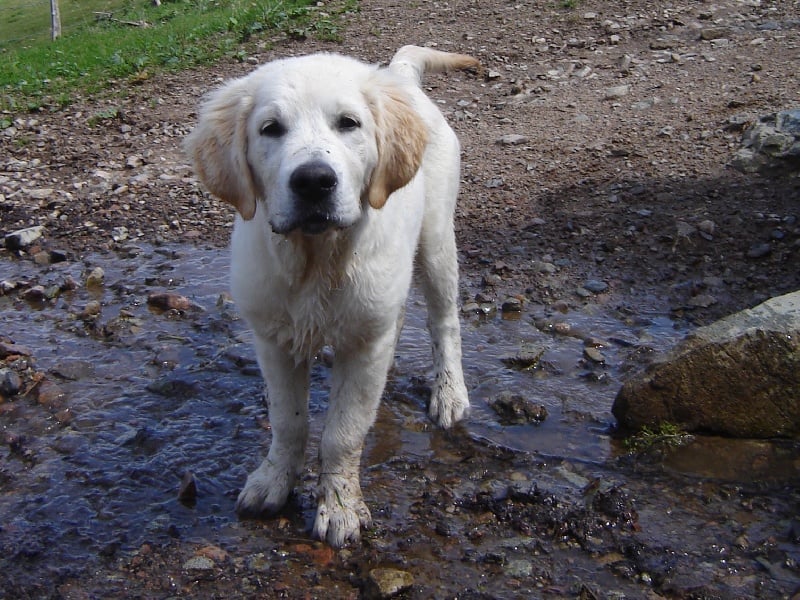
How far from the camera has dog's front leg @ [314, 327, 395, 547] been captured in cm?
351

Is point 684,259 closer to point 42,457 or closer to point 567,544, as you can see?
point 567,544

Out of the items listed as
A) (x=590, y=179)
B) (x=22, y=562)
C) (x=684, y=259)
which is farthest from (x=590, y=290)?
(x=22, y=562)

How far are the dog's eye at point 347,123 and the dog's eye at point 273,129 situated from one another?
204 millimetres

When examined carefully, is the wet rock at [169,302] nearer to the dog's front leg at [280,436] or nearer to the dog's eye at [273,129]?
the dog's front leg at [280,436]

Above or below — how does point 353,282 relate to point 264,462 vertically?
above

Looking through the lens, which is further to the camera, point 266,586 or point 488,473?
point 488,473

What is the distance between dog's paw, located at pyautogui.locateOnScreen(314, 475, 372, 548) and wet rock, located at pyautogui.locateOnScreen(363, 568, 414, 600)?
27 centimetres

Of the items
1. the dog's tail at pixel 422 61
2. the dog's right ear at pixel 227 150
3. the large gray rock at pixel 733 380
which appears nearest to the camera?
the dog's right ear at pixel 227 150

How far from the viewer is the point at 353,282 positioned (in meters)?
3.35

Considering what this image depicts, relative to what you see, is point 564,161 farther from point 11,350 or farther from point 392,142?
point 11,350

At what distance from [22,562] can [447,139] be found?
273cm

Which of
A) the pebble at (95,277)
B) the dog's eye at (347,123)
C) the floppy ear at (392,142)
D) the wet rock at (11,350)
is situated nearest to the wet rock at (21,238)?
the pebble at (95,277)

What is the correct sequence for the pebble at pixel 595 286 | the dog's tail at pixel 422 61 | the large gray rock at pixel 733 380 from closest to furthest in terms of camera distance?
the large gray rock at pixel 733 380 → the dog's tail at pixel 422 61 → the pebble at pixel 595 286

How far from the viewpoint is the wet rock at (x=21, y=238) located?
631 cm
